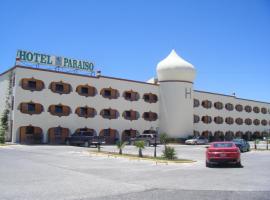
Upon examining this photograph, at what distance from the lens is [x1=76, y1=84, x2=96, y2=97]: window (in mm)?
48375

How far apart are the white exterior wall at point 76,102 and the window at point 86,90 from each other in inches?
16.9

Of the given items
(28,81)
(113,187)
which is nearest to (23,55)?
(28,81)

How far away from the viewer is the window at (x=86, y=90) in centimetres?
4838

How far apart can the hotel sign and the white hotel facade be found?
4.01 feet

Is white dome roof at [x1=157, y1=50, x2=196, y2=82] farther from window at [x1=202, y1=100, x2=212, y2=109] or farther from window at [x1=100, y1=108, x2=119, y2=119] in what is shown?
window at [x1=100, y1=108, x2=119, y2=119]

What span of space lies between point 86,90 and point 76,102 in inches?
101

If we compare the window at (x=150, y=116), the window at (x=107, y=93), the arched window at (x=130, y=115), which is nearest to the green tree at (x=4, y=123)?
the window at (x=107, y=93)

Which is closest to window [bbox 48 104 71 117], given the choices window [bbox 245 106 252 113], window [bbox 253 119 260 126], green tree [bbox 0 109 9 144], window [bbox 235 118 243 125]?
green tree [bbox 0 109 9 144]

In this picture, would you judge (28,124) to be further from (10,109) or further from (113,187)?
(113,187)

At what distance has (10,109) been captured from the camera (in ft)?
144

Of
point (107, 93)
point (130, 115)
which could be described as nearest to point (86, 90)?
point (107, 93)

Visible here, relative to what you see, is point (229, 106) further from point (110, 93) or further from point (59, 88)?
point (59, 88)

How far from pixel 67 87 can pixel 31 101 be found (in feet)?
17.9

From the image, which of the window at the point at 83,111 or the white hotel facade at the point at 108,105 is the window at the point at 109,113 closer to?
the white hotel facade at the point at 108,105
